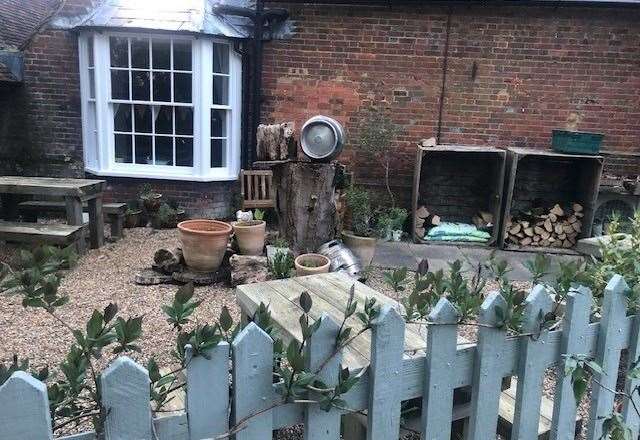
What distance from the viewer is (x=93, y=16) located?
6.49 m

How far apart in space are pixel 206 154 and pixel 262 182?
0.92 m

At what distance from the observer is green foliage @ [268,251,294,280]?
4238 millimetres

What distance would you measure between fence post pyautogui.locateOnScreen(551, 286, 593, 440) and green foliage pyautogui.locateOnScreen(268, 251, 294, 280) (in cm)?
290

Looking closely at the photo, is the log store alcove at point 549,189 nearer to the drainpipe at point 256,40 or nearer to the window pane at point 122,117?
the drainpipe at point 256,40

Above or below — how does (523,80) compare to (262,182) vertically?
above

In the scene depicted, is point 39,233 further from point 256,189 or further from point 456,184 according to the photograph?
point 456,184

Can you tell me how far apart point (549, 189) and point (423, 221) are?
6.51ft

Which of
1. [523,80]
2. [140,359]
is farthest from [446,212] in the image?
[140,359]

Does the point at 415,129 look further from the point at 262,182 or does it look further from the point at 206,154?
the point at 206,154

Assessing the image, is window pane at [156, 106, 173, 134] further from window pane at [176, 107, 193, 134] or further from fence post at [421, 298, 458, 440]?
fence post at [421, 298, 458, 440]

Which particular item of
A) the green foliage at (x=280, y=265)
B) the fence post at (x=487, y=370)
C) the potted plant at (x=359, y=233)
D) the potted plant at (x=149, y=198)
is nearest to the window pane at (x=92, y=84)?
the potted plant at (x=149, y=198)

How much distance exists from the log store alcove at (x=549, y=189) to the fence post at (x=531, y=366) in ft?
16.2

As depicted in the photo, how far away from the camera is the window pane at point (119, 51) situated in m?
6.53

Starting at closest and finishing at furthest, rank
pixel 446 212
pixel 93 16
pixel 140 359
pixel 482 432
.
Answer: pixel 482 432 < pixel 140 359 < pixel 93 16 < pixel 446 212
